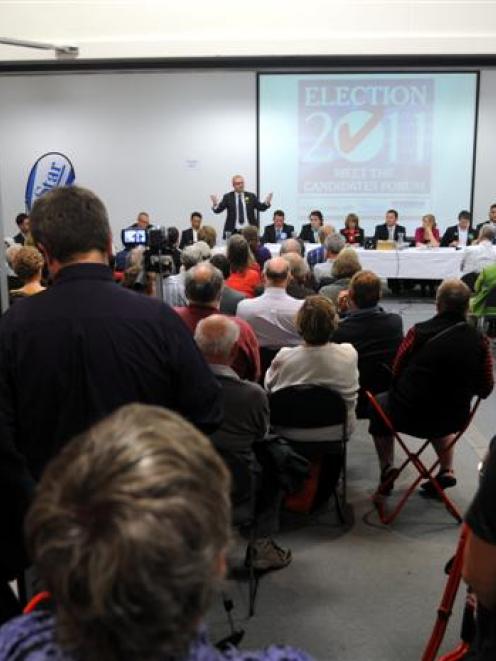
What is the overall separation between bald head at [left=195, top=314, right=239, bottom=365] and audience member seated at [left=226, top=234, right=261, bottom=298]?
2167mm

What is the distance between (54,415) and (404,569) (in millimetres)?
1859

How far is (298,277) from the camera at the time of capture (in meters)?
4.98

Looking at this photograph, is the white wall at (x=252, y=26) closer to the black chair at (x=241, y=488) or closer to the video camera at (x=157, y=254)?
the video camera at (x=157, y=254)

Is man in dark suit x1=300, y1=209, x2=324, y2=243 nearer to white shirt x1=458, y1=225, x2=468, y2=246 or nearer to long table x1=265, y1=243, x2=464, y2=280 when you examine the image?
long table x1=265, y1=243, x2=464, y2=280

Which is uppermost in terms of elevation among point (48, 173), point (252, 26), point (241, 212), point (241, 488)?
point (252, 26)

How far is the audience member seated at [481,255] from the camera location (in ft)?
27.0

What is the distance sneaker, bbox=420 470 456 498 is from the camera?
3.53m

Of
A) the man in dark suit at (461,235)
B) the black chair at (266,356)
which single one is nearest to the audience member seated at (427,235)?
the man in dark suit at (461,235)

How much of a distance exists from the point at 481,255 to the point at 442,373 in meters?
5.61

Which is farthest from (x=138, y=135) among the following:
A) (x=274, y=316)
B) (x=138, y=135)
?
(x=274, y=316)

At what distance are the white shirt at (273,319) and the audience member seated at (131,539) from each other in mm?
3291

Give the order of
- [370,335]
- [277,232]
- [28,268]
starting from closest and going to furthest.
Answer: [370,335] → [28,268] → [277,232]

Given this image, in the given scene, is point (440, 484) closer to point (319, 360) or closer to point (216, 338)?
point (319, 360)

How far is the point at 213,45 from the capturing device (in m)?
6.73
